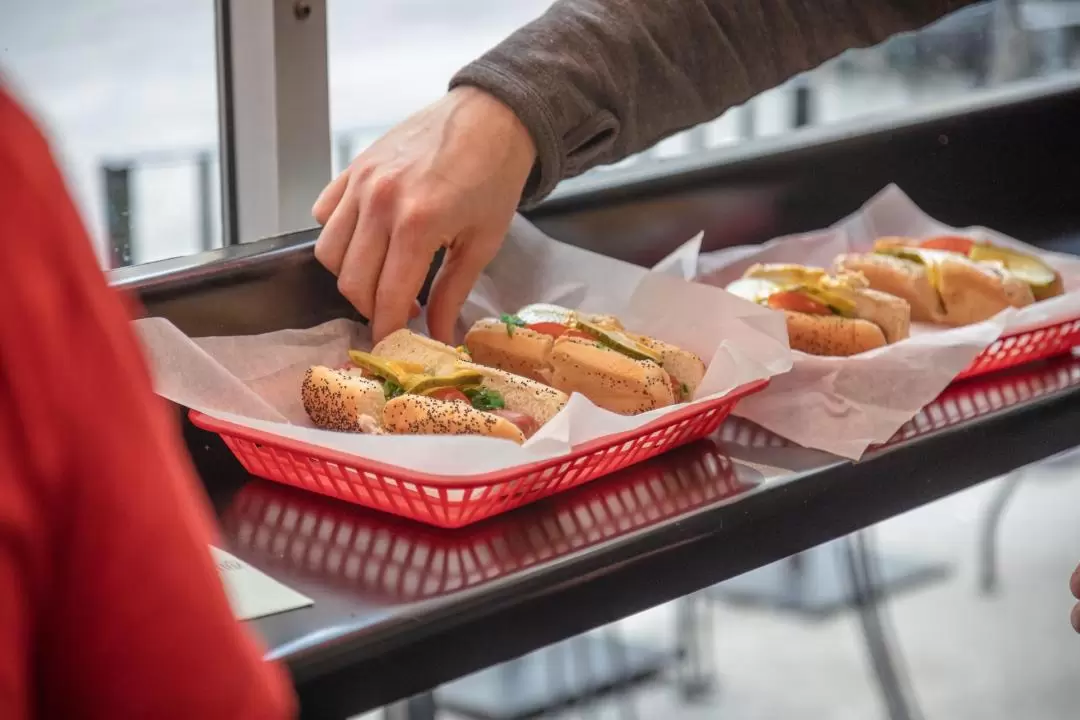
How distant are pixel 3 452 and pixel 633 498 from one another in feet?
2.21

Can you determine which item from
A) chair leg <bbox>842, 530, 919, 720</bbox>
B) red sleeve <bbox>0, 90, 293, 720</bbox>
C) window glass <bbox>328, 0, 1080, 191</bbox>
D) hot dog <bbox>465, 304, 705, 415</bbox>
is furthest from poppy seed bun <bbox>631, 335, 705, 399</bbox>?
window glass <bbox>328, 0, 1080, 191</bbox>

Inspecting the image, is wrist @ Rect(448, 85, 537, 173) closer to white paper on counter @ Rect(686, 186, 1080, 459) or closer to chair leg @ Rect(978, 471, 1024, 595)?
white paper on counter @ Rect(686, 186, 1080, 459)

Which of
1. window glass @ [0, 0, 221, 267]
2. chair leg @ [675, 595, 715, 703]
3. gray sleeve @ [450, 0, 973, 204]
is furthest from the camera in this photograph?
chair leg @ [675, 595, 715, 703]

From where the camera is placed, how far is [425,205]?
3.62 feet

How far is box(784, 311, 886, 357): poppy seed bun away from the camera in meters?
1.24

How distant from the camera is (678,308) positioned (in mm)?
1237

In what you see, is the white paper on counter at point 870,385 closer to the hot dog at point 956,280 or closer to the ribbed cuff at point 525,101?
the hot dog at point 956,280

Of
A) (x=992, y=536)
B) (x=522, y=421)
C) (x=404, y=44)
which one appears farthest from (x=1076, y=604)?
(x=404, y=44)

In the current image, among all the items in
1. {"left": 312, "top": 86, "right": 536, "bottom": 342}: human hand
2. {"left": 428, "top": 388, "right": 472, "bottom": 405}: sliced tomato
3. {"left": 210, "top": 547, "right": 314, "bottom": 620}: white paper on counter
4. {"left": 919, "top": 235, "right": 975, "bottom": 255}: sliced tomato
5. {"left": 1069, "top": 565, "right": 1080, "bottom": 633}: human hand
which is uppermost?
{"left": 312, "top": 86, "right": 536, "bottom": 342}: human hand

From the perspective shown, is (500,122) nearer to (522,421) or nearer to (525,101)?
(525,101)

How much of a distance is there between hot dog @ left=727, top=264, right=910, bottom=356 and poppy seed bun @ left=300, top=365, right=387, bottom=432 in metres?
0.41

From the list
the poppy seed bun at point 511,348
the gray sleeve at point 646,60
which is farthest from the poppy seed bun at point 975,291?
the poppy seed bun at point 511,348

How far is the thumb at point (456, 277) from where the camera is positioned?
1165mm

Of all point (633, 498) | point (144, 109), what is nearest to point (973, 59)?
point (144, 109)
